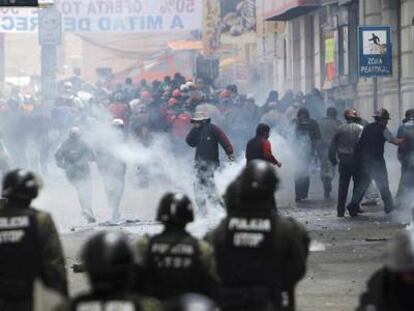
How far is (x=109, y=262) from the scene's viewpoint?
5.16 m

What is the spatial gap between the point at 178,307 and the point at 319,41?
34.9 m

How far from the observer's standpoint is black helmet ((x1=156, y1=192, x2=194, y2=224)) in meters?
6.93

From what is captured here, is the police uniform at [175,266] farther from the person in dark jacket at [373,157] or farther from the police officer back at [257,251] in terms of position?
the person in dark jacket at [373,157]

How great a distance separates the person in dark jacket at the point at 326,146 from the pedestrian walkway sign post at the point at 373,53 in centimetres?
190

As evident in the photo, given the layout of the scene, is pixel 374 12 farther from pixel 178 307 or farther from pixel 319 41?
pixel 178 307

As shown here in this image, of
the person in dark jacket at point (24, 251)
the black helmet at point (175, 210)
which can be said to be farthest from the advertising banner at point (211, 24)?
the black helmet at point (175, 210)

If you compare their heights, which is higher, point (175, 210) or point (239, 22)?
point (239, 22)

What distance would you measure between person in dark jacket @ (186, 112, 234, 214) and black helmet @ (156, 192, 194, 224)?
1265cm

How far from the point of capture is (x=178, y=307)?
179 inches

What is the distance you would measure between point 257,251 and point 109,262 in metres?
2.06

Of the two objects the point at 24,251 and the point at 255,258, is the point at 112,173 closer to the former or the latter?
the point at 24,251

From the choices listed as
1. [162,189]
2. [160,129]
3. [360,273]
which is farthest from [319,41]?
[360,273]

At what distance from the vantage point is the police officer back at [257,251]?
23.4 feet

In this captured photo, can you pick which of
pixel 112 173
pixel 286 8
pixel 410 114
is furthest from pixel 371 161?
pixel 286 8
